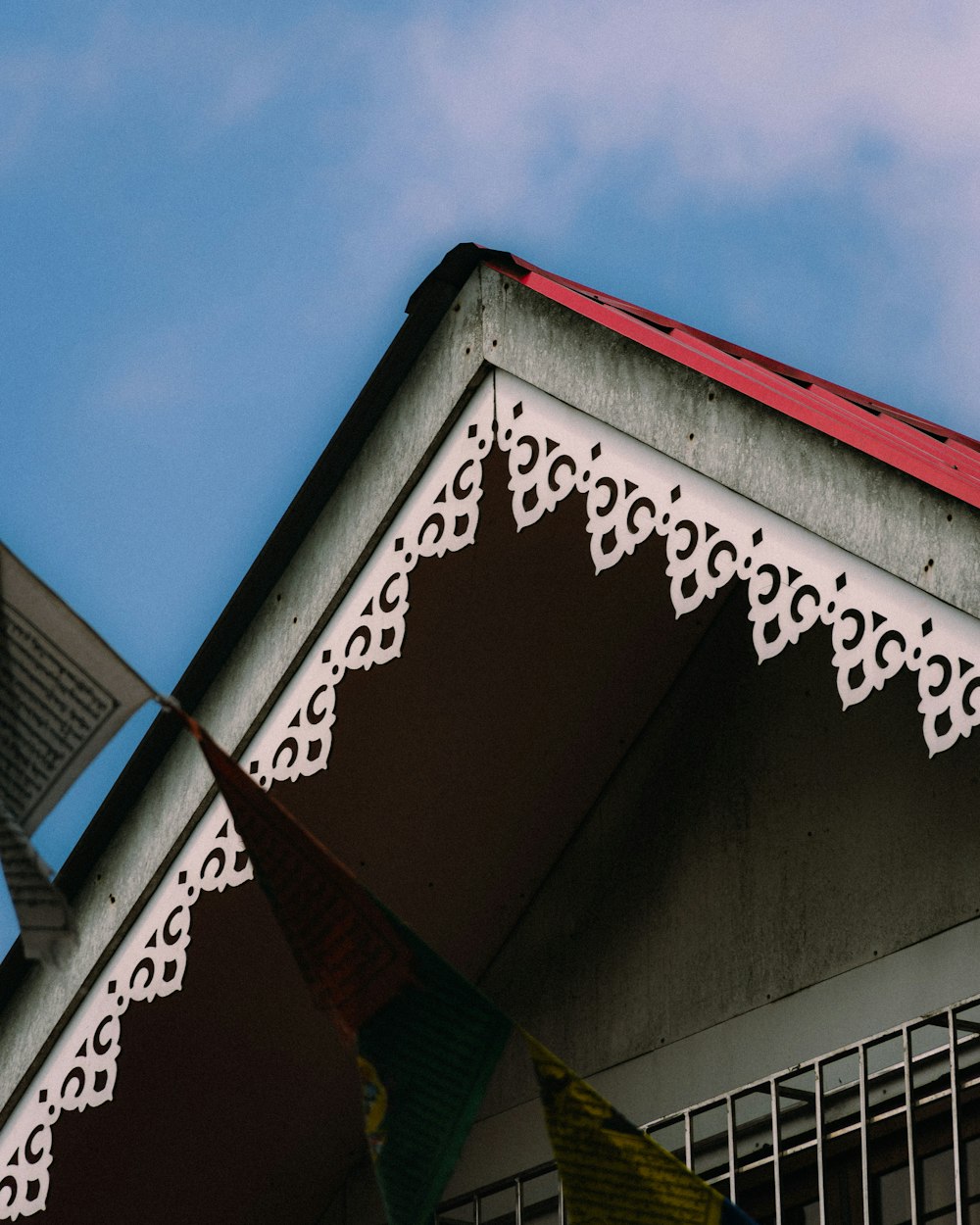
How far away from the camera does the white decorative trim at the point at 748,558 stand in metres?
4.21

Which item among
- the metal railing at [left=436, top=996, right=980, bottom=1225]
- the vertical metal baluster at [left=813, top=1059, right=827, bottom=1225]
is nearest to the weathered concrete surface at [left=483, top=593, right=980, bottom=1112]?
the metal railing at [left=436, top=996, right=980, bottom=1225]

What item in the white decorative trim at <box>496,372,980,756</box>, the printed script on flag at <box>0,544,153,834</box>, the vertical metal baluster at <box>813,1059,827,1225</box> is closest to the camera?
the printed script on flag at <box>0,544,153,834</box>

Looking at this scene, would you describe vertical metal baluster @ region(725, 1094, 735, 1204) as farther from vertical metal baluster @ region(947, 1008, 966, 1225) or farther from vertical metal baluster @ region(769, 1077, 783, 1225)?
vertical metal baluster @ region(947, 1008, 966, 1225)

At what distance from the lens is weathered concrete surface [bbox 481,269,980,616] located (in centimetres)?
434

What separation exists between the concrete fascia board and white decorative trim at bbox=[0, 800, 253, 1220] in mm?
50

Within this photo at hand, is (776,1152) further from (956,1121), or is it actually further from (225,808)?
(225,808)

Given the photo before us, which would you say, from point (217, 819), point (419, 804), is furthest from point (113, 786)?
point (419, 804)

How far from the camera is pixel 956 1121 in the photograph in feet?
15.9

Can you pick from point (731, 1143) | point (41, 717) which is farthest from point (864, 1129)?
point (41, 717)

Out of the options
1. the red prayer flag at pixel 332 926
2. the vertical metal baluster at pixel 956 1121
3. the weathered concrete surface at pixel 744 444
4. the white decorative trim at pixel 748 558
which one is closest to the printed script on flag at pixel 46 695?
the red prayer flag at pixel 332 926

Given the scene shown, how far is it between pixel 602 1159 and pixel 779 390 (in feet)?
6.76

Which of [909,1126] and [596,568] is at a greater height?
[596,568]

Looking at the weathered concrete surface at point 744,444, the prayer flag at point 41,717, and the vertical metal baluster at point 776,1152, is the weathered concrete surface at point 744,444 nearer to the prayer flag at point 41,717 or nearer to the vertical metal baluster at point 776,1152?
the vertical metal baluster at point 776,1152

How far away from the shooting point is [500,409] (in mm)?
5453
